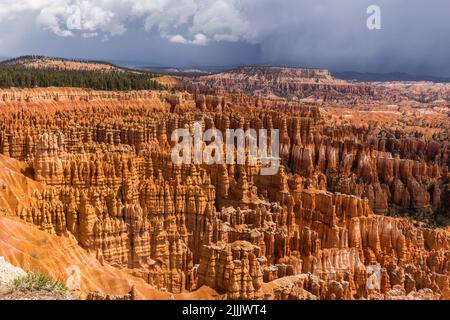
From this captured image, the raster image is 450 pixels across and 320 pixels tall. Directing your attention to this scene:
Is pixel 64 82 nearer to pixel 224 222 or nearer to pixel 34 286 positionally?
pixel 224 222

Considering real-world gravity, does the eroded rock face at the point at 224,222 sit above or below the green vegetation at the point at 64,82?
below

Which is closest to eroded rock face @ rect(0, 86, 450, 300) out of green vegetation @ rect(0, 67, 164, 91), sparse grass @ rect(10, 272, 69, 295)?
sparse grass @ rect(10, 272, 69, 295)

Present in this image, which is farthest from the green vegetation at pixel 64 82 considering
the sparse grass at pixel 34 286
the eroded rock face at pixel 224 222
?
the sparse grass at pixel 34 286

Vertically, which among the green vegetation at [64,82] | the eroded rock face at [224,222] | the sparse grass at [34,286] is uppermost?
the green vegetation at [64,82]

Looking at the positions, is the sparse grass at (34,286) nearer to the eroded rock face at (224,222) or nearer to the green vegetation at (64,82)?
the eroded rock face at (224,222)

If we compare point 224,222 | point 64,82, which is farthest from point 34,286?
point 64,82

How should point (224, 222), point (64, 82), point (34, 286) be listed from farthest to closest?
point (64, 82)
point (224, 222)
point (34, 286)

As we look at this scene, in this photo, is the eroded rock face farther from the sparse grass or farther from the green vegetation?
the green vegetation
